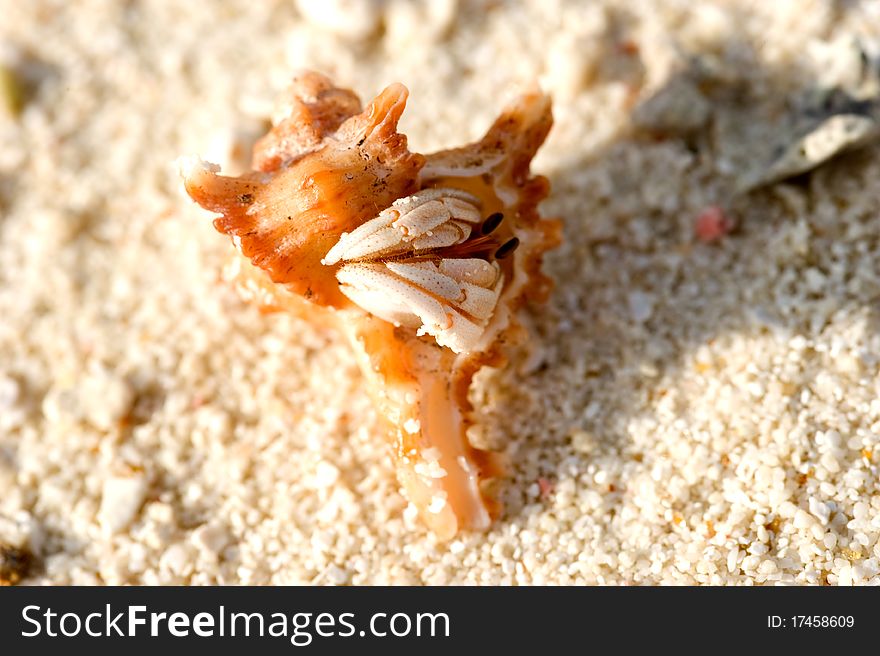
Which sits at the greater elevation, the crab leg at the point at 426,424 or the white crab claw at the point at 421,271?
the white crab claw at the point at 421,271

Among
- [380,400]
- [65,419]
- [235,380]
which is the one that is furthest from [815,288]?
[65,419]

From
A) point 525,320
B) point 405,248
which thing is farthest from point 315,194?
point 525,320

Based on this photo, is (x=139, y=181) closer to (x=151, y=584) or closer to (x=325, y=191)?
(x=325, y=191)

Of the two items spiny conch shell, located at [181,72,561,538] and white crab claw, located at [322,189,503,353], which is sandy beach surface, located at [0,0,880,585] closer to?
spiny conch shell, located at [181,72,561,538]

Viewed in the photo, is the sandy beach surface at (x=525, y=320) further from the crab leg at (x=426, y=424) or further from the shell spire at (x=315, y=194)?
the shell spire at (x=315, y=194)

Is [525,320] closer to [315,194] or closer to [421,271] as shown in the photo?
[421,271]

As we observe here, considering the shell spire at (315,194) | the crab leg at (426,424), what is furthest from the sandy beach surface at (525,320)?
the shell spire at (315,194)
